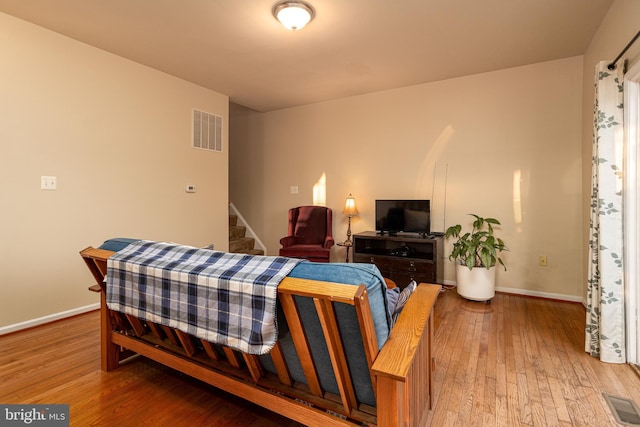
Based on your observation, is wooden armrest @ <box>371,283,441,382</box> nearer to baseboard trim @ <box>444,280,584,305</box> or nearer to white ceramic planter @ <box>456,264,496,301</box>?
white ceramic planter @ <box>456,264,496,301</box>

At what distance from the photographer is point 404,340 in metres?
1.02

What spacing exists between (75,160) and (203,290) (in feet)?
8.14

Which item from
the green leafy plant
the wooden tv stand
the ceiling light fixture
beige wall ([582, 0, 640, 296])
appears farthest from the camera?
the wooden tv stand

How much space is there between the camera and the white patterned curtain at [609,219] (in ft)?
6.41

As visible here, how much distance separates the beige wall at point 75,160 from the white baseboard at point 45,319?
0.09ft

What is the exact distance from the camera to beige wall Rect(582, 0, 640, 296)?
1915 mm

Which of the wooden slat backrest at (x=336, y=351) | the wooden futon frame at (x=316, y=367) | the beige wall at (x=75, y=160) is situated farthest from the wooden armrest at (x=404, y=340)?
the beige wall at (x=75, y=160)

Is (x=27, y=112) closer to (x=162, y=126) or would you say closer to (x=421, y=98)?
(x=162, y=126)

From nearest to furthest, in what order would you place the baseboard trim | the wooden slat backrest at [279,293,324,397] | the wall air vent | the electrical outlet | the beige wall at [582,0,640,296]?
the wooden slat backrest at [279,293,324,397] → the beige wall at [582,0,640,296] → the electrical outlet → the baseboard trim → the wall air vent

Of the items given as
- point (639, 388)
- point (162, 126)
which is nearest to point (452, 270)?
point (639, 388)

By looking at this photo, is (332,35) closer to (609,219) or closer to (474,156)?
(474,156)

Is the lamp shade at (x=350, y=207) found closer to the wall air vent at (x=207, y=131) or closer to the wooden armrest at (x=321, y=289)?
the wall air vent at (x=207, y=131)

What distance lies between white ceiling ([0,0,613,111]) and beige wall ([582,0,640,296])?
108 millimetres

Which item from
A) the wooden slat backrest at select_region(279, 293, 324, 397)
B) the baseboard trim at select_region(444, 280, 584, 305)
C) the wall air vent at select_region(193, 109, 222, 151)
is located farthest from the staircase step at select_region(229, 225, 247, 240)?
the wooden slat backrest at select_region(279, 293, 324, 397)
